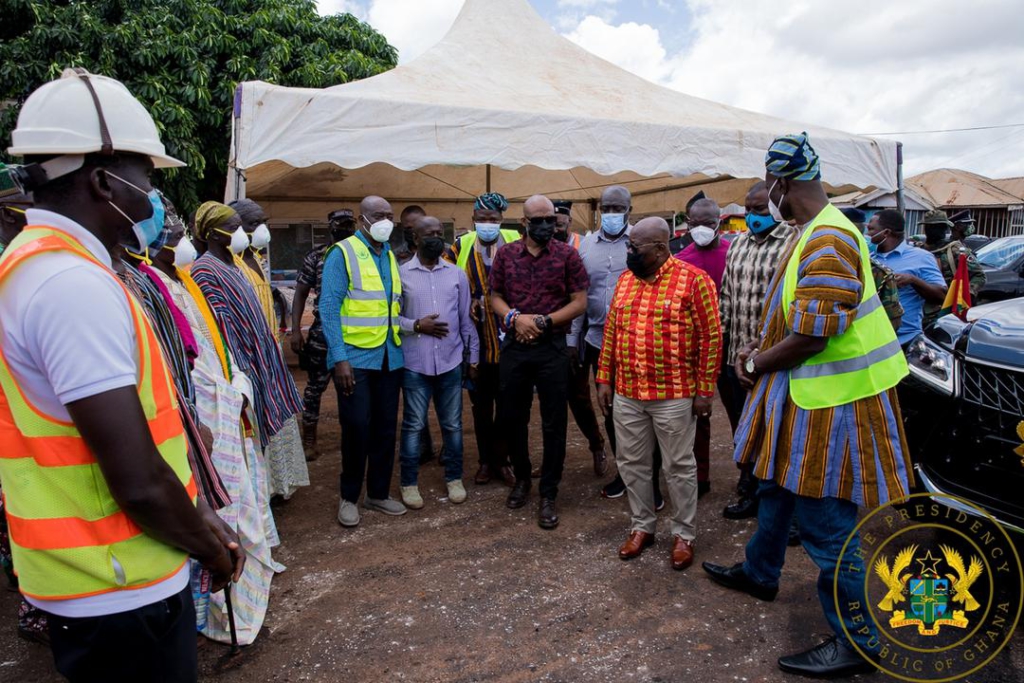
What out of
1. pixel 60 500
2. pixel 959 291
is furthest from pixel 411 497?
pixel 959 291

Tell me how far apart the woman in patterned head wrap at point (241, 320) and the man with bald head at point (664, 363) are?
6.36 ft

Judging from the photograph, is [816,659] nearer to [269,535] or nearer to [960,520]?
[960,520]

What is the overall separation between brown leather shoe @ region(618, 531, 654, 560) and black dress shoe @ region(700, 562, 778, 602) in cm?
36

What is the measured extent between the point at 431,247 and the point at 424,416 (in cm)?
113

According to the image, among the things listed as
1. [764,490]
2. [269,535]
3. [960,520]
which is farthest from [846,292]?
[269,535]

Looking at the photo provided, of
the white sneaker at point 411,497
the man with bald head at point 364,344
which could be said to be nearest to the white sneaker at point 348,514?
the man with bald head at point 364,344

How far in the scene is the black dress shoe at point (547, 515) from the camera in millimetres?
4051

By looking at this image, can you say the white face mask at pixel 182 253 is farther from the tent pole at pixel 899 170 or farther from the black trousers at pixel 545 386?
the tent pole at pixel 899 170

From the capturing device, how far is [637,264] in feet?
11.4

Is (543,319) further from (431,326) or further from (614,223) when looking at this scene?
(614,223)

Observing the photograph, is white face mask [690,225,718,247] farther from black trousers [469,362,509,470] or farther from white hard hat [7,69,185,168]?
white hard hat [7,69,185,168]

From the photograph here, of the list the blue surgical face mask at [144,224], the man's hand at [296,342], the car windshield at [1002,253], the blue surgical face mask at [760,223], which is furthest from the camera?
the car windshield at [1002,253]

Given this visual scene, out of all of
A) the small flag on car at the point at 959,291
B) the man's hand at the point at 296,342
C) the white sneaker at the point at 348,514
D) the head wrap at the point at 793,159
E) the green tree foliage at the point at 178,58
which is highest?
the green tree foliage at the point at 178,58
